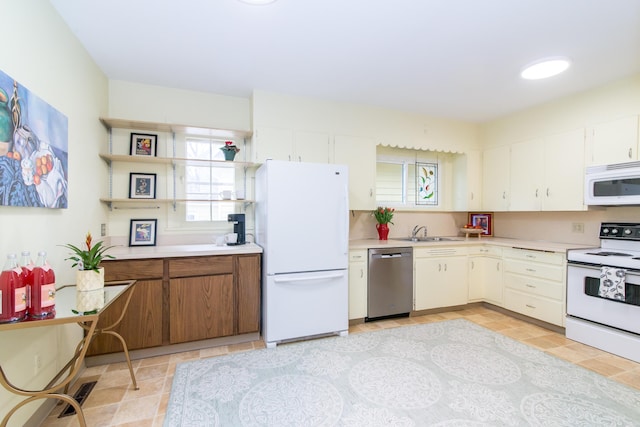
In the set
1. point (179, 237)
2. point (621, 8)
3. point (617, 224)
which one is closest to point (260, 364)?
point (179, 237)

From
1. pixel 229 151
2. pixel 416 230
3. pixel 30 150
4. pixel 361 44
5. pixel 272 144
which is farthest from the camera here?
pixel 416 230

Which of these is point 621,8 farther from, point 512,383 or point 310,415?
point 310,415

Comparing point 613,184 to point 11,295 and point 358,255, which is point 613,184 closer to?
point 358,255

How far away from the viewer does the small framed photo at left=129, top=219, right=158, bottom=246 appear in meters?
2.96

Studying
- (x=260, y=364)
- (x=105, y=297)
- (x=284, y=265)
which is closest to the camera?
(x=105, y=297)

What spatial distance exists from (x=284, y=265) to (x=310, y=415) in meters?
1.26

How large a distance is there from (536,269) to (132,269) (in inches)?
158

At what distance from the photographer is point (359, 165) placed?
3.59 metres

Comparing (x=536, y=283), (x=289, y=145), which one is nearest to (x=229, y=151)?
(x=289, y=145)

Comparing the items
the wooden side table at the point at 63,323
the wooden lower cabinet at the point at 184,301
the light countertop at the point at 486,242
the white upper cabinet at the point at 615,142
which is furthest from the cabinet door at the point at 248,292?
the white upper cabinet at the point at 615,142

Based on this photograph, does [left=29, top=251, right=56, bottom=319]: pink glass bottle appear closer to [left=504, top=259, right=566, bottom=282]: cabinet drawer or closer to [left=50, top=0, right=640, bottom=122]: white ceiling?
[left=50, top=0, right=640, bottom=122]: white ceiling

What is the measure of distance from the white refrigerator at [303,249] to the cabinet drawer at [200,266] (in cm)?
36

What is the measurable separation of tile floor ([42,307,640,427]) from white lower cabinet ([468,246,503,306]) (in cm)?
41

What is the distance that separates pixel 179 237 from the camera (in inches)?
124
